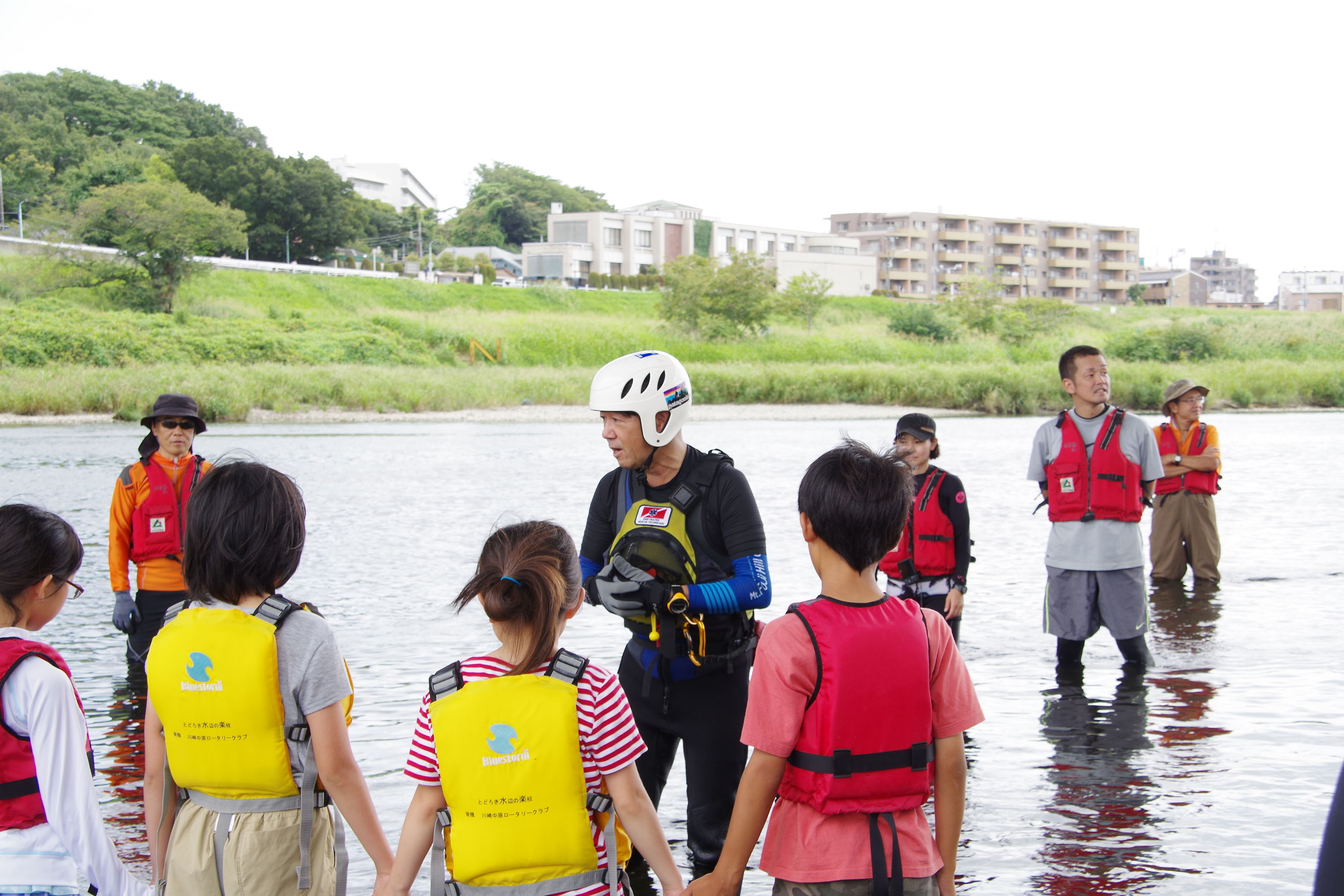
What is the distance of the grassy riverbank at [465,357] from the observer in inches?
1690

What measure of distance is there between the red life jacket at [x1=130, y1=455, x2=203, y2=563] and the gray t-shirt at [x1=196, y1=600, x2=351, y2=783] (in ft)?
14.6

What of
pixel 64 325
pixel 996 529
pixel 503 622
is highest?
pixel 64 325

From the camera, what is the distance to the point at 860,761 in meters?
2.60

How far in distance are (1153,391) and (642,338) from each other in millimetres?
28314

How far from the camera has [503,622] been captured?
2.62 m

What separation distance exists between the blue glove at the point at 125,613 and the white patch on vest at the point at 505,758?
5.04 metres

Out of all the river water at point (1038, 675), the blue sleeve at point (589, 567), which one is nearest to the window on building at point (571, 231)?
the river water at point (1038, 675)

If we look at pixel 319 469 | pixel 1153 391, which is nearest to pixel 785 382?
pixel 1153 391

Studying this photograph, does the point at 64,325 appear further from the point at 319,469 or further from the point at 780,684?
the point at 780,684

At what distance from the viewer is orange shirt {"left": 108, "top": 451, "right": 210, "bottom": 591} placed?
677 centimetres

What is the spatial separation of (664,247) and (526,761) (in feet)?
375

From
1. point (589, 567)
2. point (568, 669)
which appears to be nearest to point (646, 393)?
point (589, 567)

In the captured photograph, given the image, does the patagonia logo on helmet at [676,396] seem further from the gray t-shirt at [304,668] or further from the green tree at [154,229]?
the green tree at [154,229]

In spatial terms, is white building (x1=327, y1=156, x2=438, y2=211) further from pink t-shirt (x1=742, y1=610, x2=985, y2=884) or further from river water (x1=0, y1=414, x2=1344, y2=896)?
pink t-shirt (x1=742, y1=610, x2=985, y2=884)
